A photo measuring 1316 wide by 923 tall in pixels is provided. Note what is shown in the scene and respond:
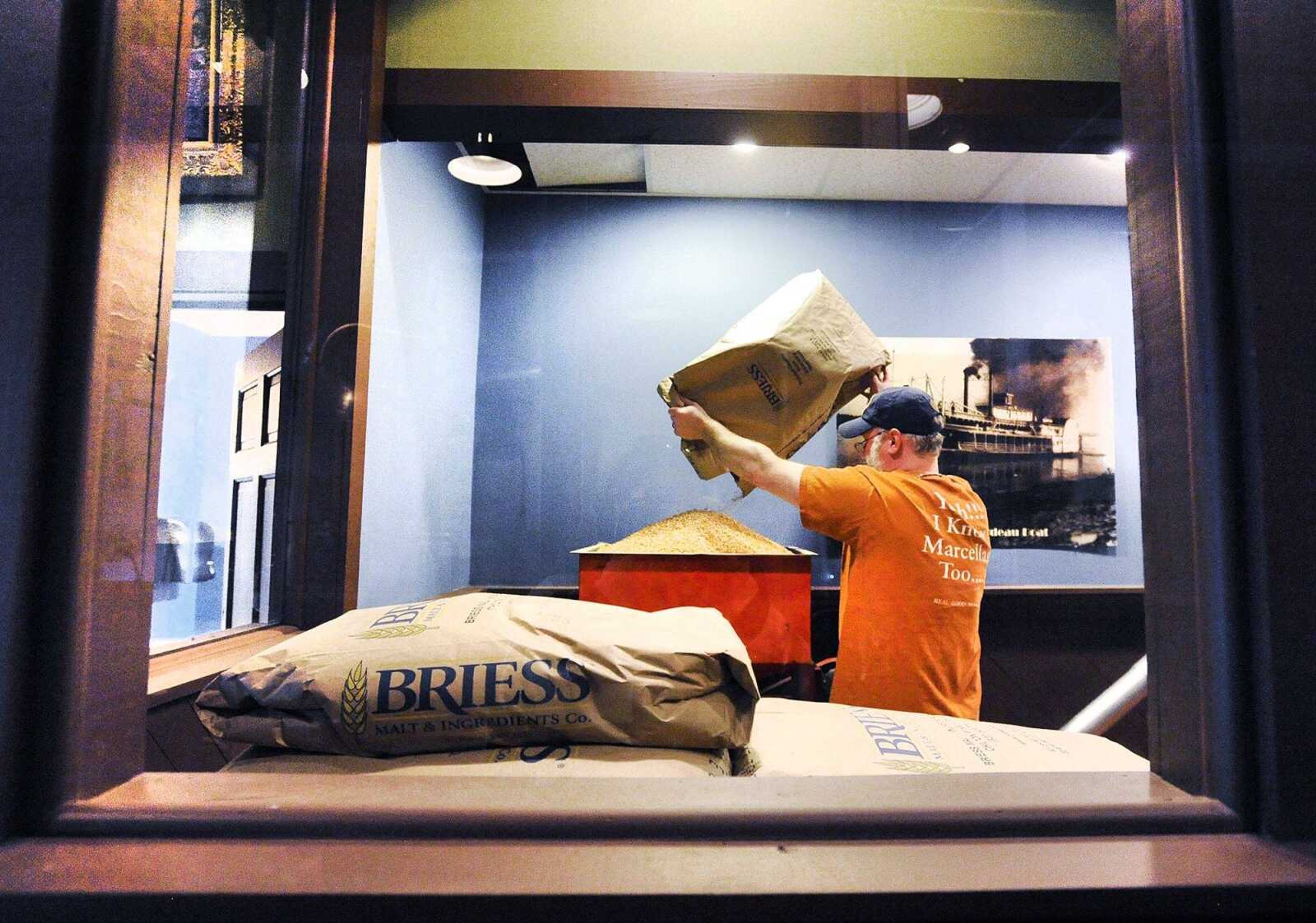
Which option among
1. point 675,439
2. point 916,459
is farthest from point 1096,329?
point 675,439

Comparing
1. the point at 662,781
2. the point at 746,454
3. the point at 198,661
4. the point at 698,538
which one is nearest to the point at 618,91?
the point at 746,454

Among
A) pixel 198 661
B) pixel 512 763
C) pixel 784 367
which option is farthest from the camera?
pixel 784 367

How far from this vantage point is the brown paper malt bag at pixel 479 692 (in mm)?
672

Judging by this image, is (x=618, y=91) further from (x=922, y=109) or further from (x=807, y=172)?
(x=922, y=109)

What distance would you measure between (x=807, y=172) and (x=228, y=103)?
1.35 metres

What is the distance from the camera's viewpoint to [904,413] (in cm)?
148

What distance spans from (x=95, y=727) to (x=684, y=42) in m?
1.65

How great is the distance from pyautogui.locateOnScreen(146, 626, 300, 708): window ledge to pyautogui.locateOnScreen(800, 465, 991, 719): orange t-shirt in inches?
39.0

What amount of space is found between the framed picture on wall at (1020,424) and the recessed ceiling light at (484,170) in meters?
1.07

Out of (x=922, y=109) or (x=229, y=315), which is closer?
(x=229, y=315)

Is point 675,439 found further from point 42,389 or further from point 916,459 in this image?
point 42,389

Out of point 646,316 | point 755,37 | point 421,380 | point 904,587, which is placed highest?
point 755,37

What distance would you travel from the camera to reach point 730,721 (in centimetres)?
73

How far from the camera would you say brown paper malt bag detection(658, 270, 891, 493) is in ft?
4.22
